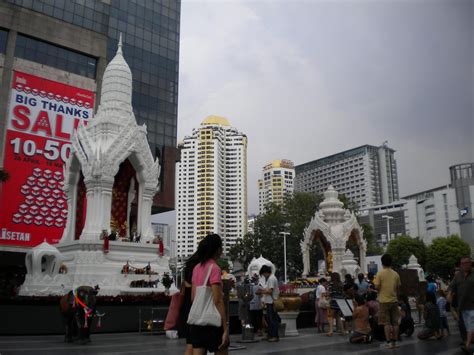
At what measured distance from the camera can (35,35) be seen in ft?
132

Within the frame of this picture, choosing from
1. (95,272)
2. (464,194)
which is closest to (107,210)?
(95,272)

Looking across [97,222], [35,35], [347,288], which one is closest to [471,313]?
[347,288]

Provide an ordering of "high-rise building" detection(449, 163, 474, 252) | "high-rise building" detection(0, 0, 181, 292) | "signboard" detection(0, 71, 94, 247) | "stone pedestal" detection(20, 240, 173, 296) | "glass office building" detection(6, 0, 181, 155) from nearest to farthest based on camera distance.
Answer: "stone pedestal" detection(20, 240, 173, 296), "signboard" detection(0, 71, 94, 247), "high-rise building" detection(0, 0, 181, 292), "glass office building" detection(6, 0, 181, 155), "high-rise building" detection(449, 163, 474, 252)

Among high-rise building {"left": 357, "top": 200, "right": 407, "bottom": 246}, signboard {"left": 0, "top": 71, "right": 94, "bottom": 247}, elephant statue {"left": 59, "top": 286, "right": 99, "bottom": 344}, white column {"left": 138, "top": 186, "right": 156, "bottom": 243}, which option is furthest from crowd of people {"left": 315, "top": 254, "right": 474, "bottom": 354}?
high-rise building {"left": 357, "top": 200, "right": 407, "bottom": 246}

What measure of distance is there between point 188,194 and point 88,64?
178 ft

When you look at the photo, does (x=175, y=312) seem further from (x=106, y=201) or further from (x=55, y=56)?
(x=55, y=56)

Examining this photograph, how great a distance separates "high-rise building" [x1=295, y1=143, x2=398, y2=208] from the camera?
131875 mm

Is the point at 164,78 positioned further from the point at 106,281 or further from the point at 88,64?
the point at 106,281

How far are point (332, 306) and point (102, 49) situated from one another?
38636mm

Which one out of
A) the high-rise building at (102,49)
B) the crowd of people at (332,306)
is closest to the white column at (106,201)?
the crowd of people at (332,306)

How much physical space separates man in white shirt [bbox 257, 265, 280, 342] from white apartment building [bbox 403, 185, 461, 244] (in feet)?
264

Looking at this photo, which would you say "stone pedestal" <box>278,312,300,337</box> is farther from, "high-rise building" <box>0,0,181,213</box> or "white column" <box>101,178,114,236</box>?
"high-rise building" <box>0,0,181,213</box>

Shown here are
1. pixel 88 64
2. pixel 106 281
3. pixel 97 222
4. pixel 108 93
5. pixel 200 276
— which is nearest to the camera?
pixel 200 276

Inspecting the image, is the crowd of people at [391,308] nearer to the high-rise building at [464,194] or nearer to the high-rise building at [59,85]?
the high-rise building at [59,85]
